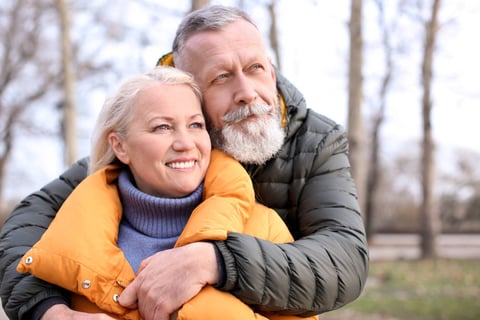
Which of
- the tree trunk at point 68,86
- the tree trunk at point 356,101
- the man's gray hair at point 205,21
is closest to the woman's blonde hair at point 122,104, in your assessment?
the man's gray hair at point 205,21

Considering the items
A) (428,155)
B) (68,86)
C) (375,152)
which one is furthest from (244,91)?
(375,152)

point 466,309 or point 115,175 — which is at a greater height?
point 115,175

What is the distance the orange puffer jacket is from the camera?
207 cm

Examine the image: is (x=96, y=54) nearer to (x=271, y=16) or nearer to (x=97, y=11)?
(x=97, y=11)

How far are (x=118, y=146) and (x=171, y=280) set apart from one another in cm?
77

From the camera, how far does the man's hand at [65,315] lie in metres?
2.15

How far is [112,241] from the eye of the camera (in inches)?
90.4

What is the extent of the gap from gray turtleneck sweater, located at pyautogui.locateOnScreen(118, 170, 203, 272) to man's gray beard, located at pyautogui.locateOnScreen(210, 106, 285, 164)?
0.87 feet

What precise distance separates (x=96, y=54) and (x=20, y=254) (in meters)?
20.6

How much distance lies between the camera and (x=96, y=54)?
72.9 feet

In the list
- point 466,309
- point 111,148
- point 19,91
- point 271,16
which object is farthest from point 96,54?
point 111,148

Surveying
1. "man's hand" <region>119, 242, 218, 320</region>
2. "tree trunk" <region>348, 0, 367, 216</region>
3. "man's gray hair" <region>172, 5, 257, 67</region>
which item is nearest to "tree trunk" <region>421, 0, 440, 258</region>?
"tree trunk" <region>348, 0, 367, 216</region>

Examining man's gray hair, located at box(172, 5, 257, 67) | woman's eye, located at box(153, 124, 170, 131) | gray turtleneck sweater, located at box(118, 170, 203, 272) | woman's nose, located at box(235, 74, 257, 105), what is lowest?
gray turtleneck sweater, located at box(118, 170, 203, 272)

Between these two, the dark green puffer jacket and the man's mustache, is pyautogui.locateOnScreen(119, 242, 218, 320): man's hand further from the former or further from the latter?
the man's mustache
